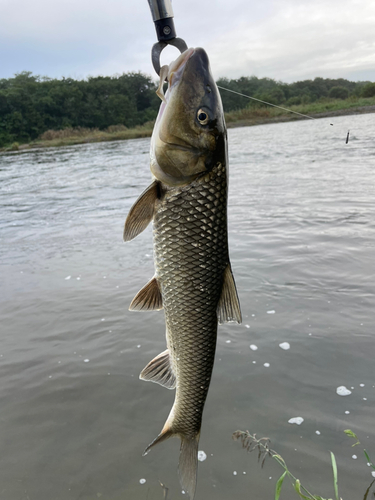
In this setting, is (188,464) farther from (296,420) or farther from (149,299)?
(296,420)

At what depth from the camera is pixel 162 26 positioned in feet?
5.14

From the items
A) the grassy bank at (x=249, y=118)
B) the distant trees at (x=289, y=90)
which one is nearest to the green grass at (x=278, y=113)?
the grassy bank at (x=249, y=118)

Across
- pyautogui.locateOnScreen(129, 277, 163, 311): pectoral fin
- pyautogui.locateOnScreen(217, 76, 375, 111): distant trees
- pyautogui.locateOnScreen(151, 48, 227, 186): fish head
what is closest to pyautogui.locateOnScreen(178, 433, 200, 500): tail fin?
pyautogui.locateOnScreen(129, 277, 163, 311): pectoral fin

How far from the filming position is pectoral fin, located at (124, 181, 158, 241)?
1.72m

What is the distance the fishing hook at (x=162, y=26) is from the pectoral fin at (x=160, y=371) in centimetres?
143

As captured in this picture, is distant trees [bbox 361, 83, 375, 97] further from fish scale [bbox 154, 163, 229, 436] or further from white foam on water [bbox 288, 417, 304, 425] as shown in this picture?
fish scale [bbox 154, 163, 229, 436]

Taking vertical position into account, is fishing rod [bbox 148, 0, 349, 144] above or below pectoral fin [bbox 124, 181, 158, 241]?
above

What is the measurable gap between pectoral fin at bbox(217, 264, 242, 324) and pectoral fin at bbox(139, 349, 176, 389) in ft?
1.36

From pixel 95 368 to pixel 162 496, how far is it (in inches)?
56.8

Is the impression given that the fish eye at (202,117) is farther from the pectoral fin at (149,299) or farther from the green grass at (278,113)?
the green grass at (278,113)

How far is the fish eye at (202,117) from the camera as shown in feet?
5.72

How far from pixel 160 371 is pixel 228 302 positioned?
566 mm

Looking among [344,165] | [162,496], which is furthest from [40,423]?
[344,165]

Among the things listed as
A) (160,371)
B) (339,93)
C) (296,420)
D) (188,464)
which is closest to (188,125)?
(160,371)
